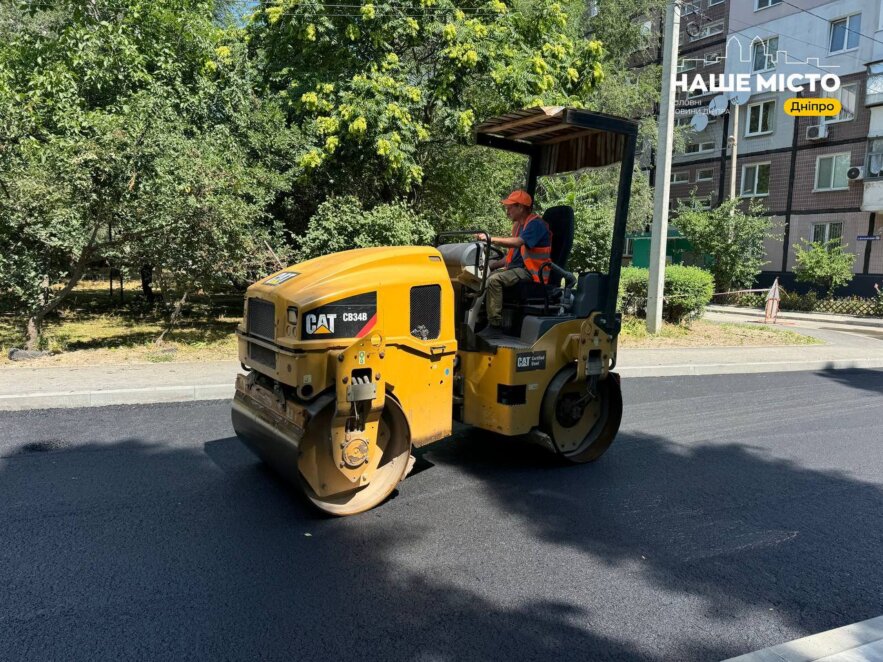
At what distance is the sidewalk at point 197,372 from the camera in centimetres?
702

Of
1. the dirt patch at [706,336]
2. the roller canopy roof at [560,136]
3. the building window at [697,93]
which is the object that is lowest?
the dirt patch at [706,336]

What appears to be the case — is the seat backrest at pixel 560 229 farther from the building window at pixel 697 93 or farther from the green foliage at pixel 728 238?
the building window at pixel 697 93

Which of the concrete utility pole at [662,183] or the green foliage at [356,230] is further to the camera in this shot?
the concrete utility pole at [662,183]

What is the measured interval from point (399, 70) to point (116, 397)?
25.3 feet

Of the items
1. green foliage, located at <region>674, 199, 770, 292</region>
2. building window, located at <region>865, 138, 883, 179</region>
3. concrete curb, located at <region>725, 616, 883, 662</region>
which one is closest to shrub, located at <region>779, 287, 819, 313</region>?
green foliage, located at <region>674, 199, 770, 292</region>

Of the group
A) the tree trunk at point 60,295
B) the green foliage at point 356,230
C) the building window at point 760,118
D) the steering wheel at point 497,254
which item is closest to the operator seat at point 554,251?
the steering wheel at point 497,254

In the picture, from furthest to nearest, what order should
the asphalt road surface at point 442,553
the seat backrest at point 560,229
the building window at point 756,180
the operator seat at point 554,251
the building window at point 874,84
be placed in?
the building window at point 756,180
the building window at point 874,84
the seat backrest at point 560,229
the operator seat at point 554,251
the asphalt road surface at point 442,553

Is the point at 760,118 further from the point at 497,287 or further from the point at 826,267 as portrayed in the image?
the point at 497,287

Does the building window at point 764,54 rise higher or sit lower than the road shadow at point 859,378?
higher

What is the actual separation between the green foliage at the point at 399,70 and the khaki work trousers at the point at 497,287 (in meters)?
6.46

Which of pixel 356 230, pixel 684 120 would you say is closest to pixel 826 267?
pixel 684 120

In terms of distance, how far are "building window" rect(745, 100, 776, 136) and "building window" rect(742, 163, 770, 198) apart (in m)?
1.47

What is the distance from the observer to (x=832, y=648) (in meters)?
2.86

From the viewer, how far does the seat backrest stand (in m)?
5.45
